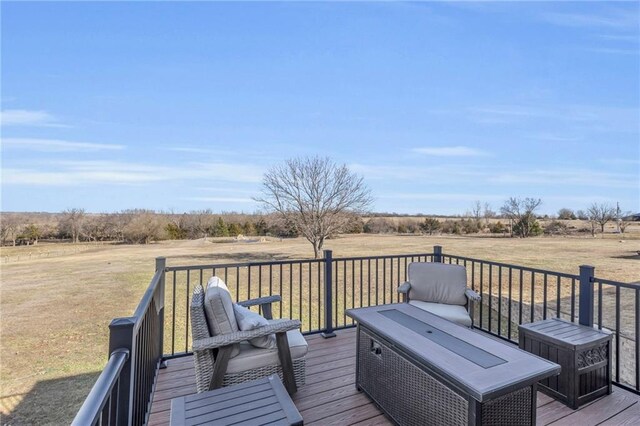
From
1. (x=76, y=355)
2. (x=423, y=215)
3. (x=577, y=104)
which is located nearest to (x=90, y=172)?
(x=76, y=355)

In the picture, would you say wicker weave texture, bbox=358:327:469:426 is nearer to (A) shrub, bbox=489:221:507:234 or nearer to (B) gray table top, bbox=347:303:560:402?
(B) gray table top, bbox=347:303:560:402

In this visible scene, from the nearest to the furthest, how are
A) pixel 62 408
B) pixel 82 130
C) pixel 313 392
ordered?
pixel 313 392
pixel 62 408
pixel 82 130

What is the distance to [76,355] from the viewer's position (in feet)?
25.2

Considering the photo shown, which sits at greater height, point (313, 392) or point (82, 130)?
point (82, 130)

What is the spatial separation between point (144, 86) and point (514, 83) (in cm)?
1203

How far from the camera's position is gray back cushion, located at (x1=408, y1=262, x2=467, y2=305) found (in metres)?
3.76

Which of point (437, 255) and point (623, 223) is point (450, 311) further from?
point (623, 223)

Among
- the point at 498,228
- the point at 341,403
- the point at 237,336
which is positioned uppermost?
the point at 237,336

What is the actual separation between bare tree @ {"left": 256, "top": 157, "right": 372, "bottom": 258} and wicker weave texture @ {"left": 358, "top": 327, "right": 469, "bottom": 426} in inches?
674

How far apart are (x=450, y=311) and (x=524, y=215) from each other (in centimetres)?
3781

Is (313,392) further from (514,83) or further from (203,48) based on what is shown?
(514,83)

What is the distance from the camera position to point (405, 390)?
2.06 meters

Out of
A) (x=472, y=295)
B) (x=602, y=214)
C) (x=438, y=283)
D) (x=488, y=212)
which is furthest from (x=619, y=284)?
(x=602, y=214)

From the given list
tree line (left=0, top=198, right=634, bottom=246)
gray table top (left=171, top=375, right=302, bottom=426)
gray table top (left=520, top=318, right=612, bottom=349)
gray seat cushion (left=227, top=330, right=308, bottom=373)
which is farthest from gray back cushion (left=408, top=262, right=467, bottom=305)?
tree line (left=0, top=198, right=634, bottom=246)
